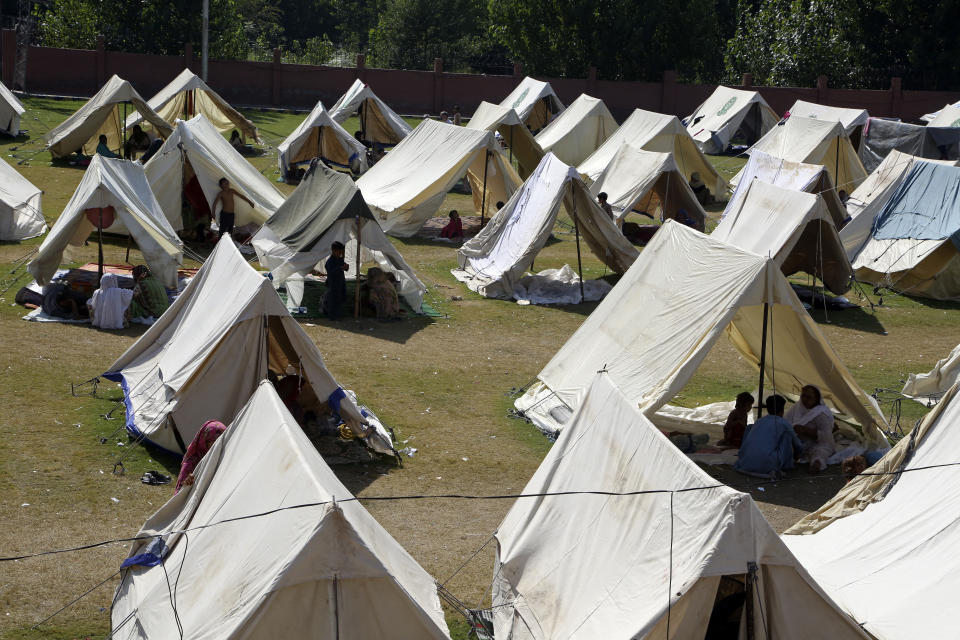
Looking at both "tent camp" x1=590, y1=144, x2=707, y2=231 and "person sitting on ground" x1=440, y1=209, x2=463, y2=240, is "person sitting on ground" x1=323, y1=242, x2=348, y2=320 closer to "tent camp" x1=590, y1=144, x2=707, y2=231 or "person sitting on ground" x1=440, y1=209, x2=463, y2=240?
"person sitting on ground" x1=440, y1=209, x2=463, y2=240

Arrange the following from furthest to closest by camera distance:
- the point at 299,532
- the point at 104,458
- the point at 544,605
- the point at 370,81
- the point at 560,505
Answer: the point at 370,81 < the point at 104,458 < the point at 560,505 < the point at 544,605 < the point at 299,532

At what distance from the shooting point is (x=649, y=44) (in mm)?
44156

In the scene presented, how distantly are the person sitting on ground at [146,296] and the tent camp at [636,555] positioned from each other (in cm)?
839

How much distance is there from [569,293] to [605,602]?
11396 mm

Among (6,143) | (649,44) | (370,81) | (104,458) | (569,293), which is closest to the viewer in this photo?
(104,458)

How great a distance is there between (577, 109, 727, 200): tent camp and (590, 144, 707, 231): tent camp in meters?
3.44

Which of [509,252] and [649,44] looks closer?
[509,252]

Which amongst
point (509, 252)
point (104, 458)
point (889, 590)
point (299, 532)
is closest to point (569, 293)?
point (509, 252)

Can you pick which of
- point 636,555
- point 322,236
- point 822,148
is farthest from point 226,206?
point 822,148

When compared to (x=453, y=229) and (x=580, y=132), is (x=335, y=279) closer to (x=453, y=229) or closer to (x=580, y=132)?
(x=453, y=229)

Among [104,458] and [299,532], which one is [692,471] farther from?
[104,458]

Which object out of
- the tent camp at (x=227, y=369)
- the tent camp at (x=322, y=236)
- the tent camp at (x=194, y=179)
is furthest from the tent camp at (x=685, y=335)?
the tent camp at (x=194, y=179)

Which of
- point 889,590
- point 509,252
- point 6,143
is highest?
point 889,590

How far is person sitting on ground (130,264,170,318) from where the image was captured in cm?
1526
